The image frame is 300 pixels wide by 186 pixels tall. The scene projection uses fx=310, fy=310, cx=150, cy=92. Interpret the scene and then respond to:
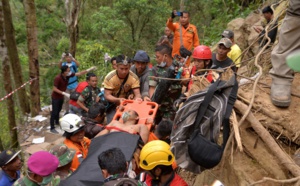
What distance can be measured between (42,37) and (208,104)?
1881 centimetres

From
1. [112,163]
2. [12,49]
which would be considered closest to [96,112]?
[112,163]

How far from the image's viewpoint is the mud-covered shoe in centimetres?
292

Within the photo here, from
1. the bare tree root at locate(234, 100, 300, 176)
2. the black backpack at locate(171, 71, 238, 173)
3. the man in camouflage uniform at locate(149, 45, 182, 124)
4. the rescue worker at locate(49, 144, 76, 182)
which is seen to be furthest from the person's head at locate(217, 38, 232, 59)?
the rescue worker at locate(49, 144, 76, 182)

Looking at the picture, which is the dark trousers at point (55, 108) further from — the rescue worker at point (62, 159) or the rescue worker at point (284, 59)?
the rescue worker at point (284, 59)

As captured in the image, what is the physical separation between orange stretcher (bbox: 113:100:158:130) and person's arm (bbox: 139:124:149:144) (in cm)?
26

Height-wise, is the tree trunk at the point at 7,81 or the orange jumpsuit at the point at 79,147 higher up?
the orange jumpsuit at the point at 79,147

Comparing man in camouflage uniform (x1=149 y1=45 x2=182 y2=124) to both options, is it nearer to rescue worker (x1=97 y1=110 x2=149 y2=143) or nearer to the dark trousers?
rescue worker (x1=97 y1=110 x2=149 y2=143)

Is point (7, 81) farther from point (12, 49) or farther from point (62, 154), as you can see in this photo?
point (62, 154)

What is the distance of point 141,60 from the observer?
17.3 ft

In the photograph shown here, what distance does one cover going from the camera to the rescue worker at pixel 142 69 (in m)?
5.27

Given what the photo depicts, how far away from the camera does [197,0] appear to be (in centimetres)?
1642

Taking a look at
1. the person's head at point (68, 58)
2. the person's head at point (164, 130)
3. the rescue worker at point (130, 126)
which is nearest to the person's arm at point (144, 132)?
the rescue worker at point (130, 126)

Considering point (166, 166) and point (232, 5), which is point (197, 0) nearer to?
point (232, 5)

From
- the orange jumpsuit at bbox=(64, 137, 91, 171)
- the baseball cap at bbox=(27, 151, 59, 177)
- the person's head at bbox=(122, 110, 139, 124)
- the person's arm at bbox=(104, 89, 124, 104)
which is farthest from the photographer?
the person's arm at bbox=(104, 89, 124, 104)
